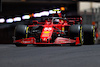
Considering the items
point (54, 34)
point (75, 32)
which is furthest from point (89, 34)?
point (54, 34)

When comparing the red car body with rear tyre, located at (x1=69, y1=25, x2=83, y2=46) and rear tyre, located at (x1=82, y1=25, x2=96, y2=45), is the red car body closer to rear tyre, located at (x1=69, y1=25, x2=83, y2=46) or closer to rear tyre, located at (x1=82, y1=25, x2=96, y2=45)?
rear tyre, located at (x1=69, y1=25, x2=83, y2=46)

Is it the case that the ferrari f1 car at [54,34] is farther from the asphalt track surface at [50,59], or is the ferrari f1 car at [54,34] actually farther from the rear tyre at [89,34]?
the asphalt track surface at [50,59]

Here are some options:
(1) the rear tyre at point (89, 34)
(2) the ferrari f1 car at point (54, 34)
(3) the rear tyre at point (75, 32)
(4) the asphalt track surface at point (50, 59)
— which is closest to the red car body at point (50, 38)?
(2) the ferrari f1 car at point (54, 34)

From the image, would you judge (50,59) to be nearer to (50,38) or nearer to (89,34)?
(50,38)

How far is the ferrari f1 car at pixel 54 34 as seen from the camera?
898 centimetres

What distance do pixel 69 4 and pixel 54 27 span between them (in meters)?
7.22

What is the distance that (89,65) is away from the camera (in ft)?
13.3

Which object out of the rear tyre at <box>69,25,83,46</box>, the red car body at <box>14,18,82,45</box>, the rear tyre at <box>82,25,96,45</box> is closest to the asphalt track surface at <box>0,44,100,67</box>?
the red car body at <box>14,18,82,45</box>

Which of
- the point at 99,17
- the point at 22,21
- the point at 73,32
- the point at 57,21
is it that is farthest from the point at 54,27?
the point at 22,21

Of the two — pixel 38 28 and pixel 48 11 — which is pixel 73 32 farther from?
pixel 48 11

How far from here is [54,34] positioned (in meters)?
9.21

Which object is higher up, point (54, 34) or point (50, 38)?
point (54, 34)

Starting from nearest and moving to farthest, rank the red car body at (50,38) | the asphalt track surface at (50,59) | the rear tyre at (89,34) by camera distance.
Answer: the asphalt track surface at (50,59), the red car body at (50,38), the rear tyre at (89,34)

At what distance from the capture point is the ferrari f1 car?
354 inches
